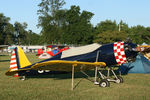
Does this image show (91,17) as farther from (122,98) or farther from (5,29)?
(122,98)

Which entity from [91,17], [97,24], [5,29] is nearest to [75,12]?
[91,17]

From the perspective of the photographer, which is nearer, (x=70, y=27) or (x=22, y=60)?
(x=22, y=60)

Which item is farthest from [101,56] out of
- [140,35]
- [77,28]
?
[140,35]

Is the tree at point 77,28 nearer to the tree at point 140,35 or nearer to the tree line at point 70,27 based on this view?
the tree line at point 70,27

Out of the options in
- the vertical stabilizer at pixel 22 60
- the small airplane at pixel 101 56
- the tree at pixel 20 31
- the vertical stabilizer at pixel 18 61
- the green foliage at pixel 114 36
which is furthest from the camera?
the tree at pixel 20 31

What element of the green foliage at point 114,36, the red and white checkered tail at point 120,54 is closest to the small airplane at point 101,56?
the red and white checkered tail at point 120,54

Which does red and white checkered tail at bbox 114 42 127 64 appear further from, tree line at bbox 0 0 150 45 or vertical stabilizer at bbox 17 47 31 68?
tree line at bbox 0 0 150 45

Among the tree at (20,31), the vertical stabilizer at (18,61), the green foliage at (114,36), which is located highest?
the tree at (20,31)

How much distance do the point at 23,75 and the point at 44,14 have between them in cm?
5857

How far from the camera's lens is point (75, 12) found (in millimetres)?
69688

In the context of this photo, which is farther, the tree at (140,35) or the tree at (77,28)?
the tree at (77,28)

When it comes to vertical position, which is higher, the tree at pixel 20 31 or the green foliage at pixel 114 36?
the tree at pixel 20 31

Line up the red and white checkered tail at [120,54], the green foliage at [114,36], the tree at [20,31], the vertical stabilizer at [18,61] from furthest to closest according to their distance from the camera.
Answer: the tree at [20,31]
the green foliage at [114,36]
the vertical stabilizer at [18,61]
the red and white checkered tail at [120,54]

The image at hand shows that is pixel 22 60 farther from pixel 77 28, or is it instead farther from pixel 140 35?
pixel 140 35
